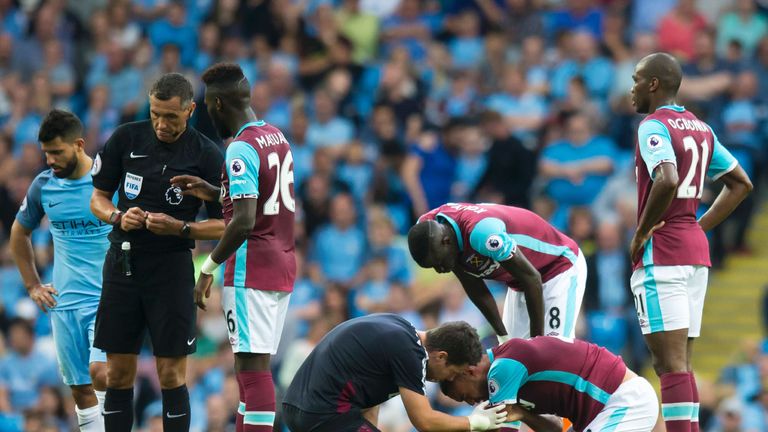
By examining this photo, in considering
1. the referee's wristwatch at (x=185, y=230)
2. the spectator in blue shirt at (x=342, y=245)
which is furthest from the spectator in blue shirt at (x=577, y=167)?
the referee's wristwatch at (x=185, y=230)

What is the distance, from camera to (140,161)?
8.59 metres

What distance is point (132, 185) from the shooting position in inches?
339

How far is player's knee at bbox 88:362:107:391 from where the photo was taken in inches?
358

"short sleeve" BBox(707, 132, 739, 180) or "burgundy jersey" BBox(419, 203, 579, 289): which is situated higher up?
"short sleeve" BBox(707, 132, 739, 180)

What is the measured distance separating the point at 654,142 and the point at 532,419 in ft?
6.45

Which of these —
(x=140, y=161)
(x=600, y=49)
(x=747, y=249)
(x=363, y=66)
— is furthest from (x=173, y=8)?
(x=140, y=161)

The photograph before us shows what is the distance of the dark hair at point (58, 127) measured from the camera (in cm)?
909

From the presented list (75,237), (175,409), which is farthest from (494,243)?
(75,237)

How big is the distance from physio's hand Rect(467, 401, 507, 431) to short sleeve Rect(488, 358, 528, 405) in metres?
0.06

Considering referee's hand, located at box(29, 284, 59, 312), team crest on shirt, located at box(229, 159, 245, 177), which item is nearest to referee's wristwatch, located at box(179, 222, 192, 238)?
team crest on shirt, located at box(229, 159, 245, 177)

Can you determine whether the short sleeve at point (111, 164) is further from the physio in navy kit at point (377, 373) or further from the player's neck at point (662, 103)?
the player's neck at point (662, 103)

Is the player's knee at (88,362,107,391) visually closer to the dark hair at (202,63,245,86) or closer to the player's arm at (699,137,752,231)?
the dark hair at (202,63,245,86)

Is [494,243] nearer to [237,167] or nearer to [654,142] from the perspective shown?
[654,142]

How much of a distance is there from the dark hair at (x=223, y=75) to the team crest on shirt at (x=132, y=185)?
77 cm
